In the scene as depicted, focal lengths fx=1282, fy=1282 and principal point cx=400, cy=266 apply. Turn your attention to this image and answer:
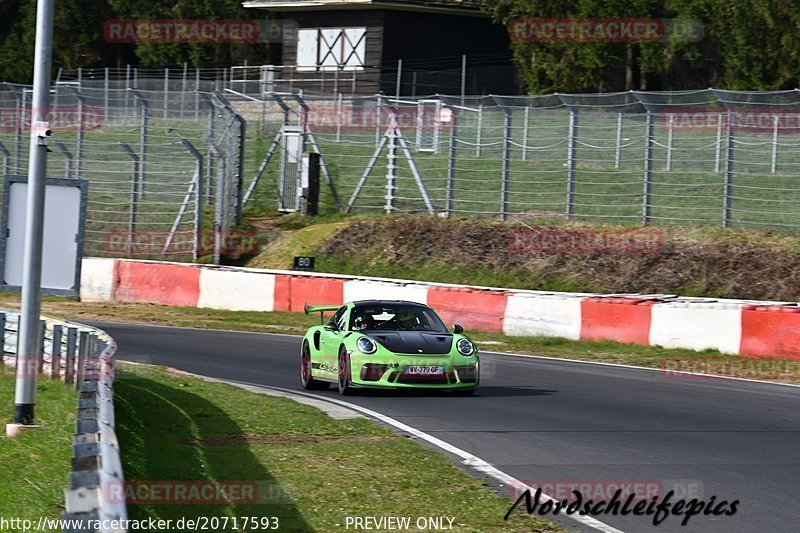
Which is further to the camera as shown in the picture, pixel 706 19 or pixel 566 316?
pixel 706 19

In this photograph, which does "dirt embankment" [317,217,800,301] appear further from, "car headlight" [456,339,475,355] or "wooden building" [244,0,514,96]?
"wooden building" [244,0,514,96]

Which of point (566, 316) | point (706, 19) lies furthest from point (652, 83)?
point (566, 316)

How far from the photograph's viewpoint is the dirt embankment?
941 inches

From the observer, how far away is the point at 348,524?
7867mm

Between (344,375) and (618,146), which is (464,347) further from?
(618,146)

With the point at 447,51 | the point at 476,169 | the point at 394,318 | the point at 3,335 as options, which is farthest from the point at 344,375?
the point at 447,51

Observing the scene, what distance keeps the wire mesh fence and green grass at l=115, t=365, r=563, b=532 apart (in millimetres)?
15630

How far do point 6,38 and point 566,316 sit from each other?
2018 inches

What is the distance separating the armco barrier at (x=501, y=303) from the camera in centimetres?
1908

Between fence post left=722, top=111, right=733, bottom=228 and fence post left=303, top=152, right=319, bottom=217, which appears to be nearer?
fence post left=722, top=111, right=733, bottom=228

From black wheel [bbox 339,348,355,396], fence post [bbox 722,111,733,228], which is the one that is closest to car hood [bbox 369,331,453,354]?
black wheel [bbox 339,348,355,396]

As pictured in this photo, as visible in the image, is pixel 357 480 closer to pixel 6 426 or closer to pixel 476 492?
pixel 476 492

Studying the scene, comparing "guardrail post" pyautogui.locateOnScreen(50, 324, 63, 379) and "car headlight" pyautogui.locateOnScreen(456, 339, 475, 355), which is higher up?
"car headlight" pyautogui.locateOnScreen(456, 339, 475, 355)

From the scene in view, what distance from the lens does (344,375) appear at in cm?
1530
